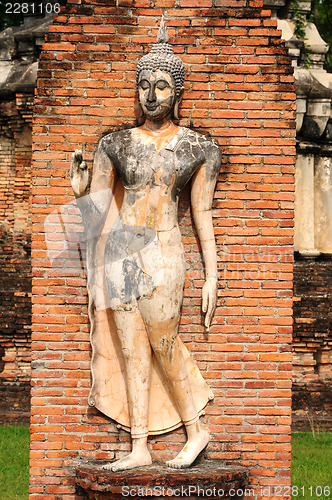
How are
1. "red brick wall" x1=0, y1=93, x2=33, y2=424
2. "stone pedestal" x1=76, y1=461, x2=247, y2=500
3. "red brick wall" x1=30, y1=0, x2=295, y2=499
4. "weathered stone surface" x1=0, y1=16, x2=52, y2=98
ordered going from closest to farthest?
"stone pedestal" x1=76, y1=461, x2=247, y2=500 → "red brick wall" x1=30, y1=0, x2=295, y2=499 → "red brick wall" x1=0, y1=93, x2=33, y2=424 → "weathered stone surface" x1=0, y1=16, x2=52, y2=98

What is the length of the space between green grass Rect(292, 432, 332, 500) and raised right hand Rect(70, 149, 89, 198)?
4.33 meters

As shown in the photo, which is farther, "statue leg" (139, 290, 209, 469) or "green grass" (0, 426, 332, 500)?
"green grass" (0, 426, 332, 500)

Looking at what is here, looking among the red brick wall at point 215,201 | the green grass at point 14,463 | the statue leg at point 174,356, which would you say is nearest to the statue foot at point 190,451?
the statue leg at point 174,356

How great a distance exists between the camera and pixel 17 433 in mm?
10219

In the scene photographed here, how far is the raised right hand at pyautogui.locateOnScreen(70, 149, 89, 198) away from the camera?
5.51m

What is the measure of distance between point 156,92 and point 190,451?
105 inches

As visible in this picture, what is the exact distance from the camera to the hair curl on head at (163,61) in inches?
223

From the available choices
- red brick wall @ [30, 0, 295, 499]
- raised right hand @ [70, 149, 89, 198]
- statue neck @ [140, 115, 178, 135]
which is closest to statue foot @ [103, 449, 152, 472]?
red brick wall @ [30, 0, 295, 499]

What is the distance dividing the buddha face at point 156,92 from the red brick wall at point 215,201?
0.83ft

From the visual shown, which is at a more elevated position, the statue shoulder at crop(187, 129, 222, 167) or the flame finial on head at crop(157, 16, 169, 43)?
the flame finial on head at crop(157, 16, 169, 43)

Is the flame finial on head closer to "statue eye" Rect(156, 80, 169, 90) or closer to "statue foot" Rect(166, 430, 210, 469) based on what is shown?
"statue eye" Rect(156, 80, 169, 90)

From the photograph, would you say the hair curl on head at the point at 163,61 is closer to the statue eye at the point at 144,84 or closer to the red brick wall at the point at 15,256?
the statue eye at the point at 144,84

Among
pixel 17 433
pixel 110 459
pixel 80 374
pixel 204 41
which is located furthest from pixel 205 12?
pixel 17 433

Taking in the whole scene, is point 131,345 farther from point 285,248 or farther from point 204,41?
point 204,41
